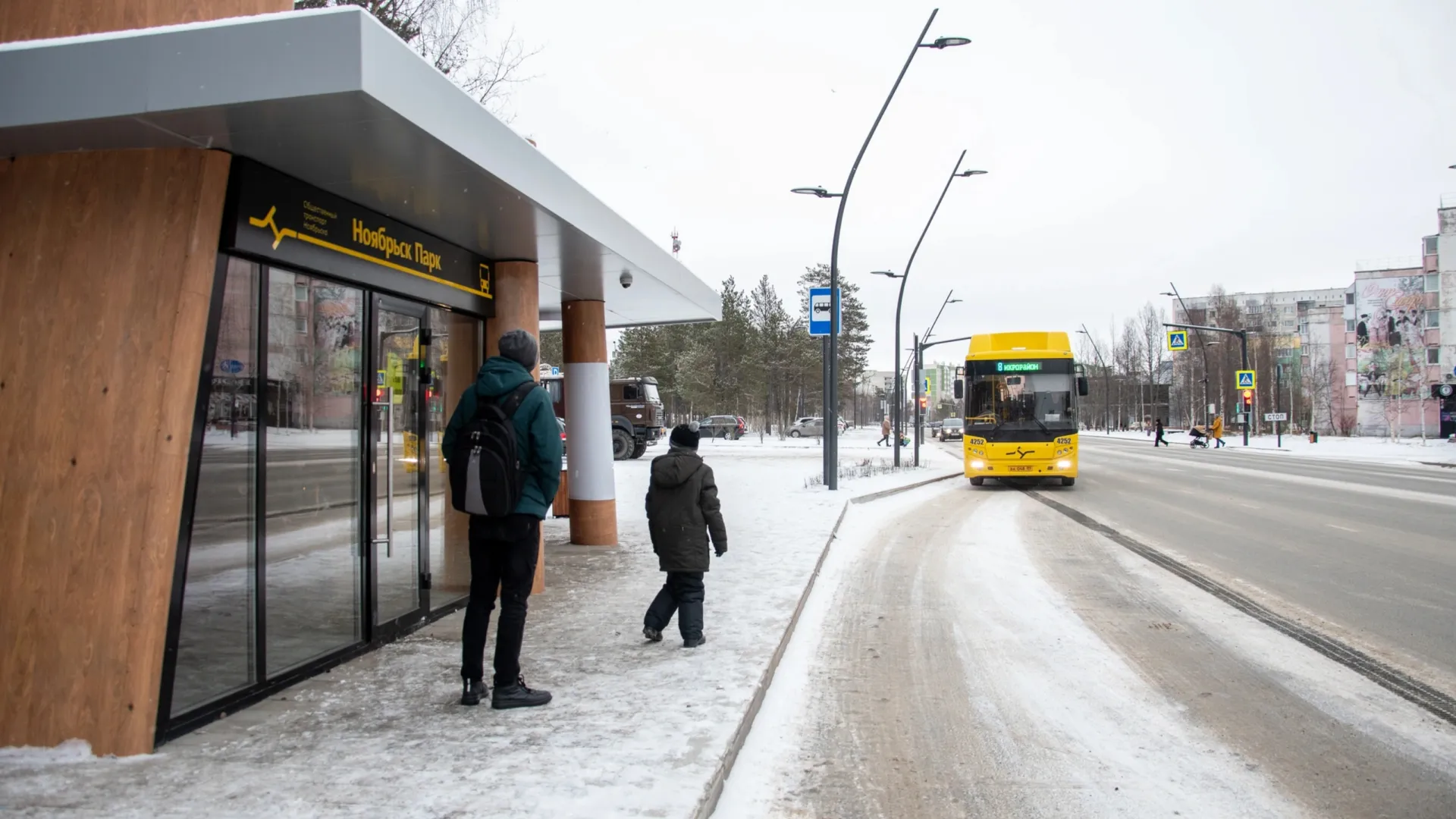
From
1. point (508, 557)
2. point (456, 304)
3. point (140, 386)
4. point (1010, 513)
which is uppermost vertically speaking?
point (456, 304)

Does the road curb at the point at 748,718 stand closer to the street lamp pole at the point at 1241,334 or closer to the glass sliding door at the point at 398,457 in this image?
the glass sliding door at the point at 398,457

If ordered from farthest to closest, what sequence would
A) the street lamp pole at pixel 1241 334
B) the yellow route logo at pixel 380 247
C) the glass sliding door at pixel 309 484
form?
the street lamp pole at pixel 1241 334
the yellow route logo at pixel 380 247
the glass sliding door at pixel 309 484

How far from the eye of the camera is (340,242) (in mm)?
5590

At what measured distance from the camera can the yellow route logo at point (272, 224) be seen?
4691 millimetres

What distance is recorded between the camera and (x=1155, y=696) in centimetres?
535

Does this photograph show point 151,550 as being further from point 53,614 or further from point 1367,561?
point 1367,561

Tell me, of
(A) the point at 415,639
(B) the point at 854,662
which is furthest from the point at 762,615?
(A) the point at 415,639

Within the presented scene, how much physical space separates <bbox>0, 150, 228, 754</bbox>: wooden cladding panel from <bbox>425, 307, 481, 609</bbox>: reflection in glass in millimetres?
2730

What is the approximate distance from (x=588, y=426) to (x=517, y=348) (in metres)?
6.03

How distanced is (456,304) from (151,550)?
11.7ft

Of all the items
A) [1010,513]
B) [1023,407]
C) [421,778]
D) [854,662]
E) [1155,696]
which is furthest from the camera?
[1023,407]

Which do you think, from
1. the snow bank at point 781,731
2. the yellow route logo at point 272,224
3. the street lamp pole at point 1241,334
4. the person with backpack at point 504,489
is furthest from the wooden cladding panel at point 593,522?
the street lamp pole at point 1241,334

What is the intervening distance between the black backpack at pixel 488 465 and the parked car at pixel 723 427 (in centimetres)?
5457

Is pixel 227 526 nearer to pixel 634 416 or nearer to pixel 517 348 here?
pixel 517 348
